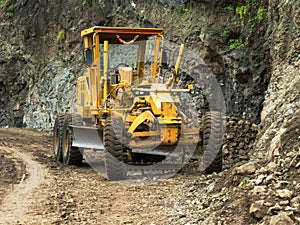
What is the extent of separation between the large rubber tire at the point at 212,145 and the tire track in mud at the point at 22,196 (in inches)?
128

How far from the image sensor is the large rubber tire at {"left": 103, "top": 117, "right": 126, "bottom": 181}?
10219mm

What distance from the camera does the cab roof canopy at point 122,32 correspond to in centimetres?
1179

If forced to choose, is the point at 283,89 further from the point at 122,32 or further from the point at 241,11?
the point at 241,11

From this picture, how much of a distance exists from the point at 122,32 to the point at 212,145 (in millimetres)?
3494

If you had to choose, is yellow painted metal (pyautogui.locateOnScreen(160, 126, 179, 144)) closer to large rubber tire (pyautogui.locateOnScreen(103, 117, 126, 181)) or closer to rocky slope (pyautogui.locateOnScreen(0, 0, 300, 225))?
large rubber tire (pyautogui.locateOnScreen(103, 117, 126, 181))

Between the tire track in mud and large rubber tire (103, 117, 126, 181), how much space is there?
56.4 inches

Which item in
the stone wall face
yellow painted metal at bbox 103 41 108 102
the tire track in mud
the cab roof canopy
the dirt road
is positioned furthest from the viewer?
the cab roof canopy

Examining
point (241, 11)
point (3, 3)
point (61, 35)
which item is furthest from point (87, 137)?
point (3, 3)

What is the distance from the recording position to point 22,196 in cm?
921

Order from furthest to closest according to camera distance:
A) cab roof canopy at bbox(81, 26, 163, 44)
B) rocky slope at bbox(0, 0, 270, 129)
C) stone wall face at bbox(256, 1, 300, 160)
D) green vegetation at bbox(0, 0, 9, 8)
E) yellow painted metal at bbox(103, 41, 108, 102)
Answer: green vegetation at bbox(0, 0, 9, 8)
rocky slope at bbox(0, 0, 270, 129)
cab roof canopy at bbox(81, 26, 163, 44)
yellow painted metal at bbox(103, 41, 108, 102)
stone wall face at bbox(256, 1, 300, 160)

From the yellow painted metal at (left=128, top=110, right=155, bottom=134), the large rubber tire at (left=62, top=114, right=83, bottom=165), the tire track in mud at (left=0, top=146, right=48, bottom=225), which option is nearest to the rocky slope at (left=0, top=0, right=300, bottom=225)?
the yellow painted metal at (left=128, top=110, right=155, bottom=134)

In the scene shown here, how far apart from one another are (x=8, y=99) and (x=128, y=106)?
19208mm

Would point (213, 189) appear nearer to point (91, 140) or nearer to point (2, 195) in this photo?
point (2, 195)

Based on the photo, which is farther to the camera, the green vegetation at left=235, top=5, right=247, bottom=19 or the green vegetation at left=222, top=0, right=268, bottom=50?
the green vegetation at left=235, top=5, right=247, bottom=19
